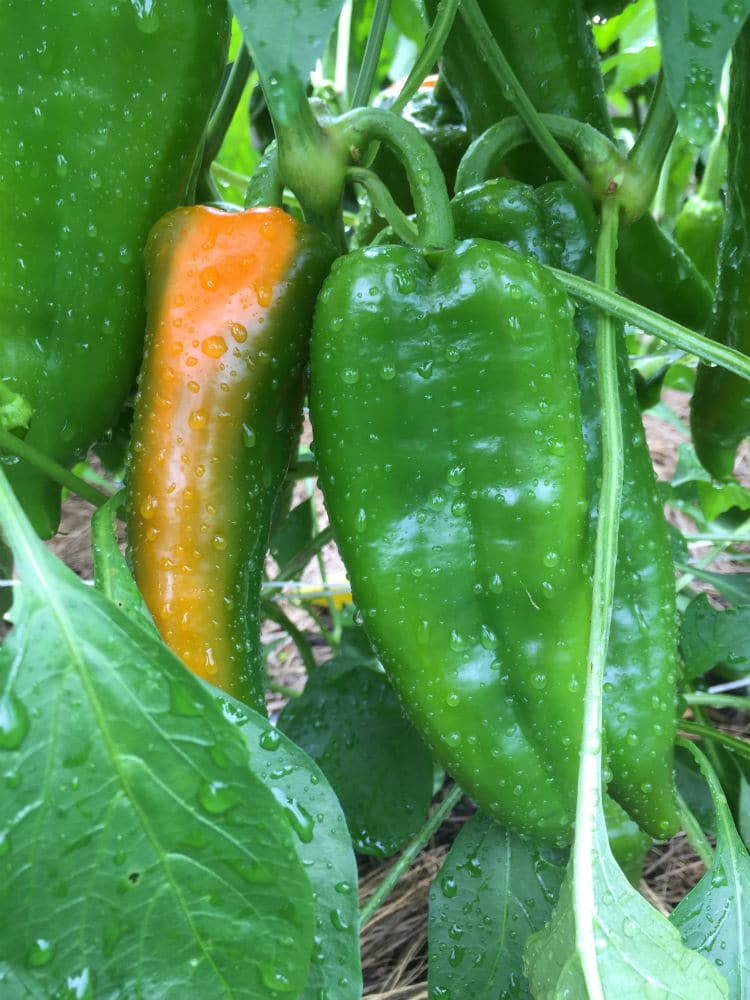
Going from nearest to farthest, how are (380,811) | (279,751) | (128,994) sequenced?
(128,994) < (279,751) < (380,811)

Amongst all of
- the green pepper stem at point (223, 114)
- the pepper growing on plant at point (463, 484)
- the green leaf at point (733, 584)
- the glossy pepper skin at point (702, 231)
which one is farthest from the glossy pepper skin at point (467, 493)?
the glossy pepper skin at point (702, 231)

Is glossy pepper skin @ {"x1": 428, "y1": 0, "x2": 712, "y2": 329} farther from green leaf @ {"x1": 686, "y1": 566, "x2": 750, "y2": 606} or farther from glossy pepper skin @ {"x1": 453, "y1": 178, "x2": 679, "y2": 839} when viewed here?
green leaf @ {"x1": 686, "y1": 566, "x2": 750, "y2": 606}

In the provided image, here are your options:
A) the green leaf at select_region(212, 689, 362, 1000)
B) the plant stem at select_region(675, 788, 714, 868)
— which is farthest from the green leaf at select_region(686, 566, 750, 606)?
the green leaf at select_region(212, 689, 362, 1000)

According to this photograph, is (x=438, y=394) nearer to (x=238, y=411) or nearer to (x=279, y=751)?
(x=238, y=411)

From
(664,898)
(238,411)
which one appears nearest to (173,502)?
(238,411)

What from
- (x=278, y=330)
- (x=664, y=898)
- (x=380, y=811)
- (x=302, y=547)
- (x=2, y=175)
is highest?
(x=2, y=175)

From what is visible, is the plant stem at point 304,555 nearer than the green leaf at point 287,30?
No

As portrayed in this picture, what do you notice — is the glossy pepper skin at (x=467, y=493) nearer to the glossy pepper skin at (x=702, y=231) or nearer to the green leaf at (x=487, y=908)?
the green leaf at (x=487, y=908)
